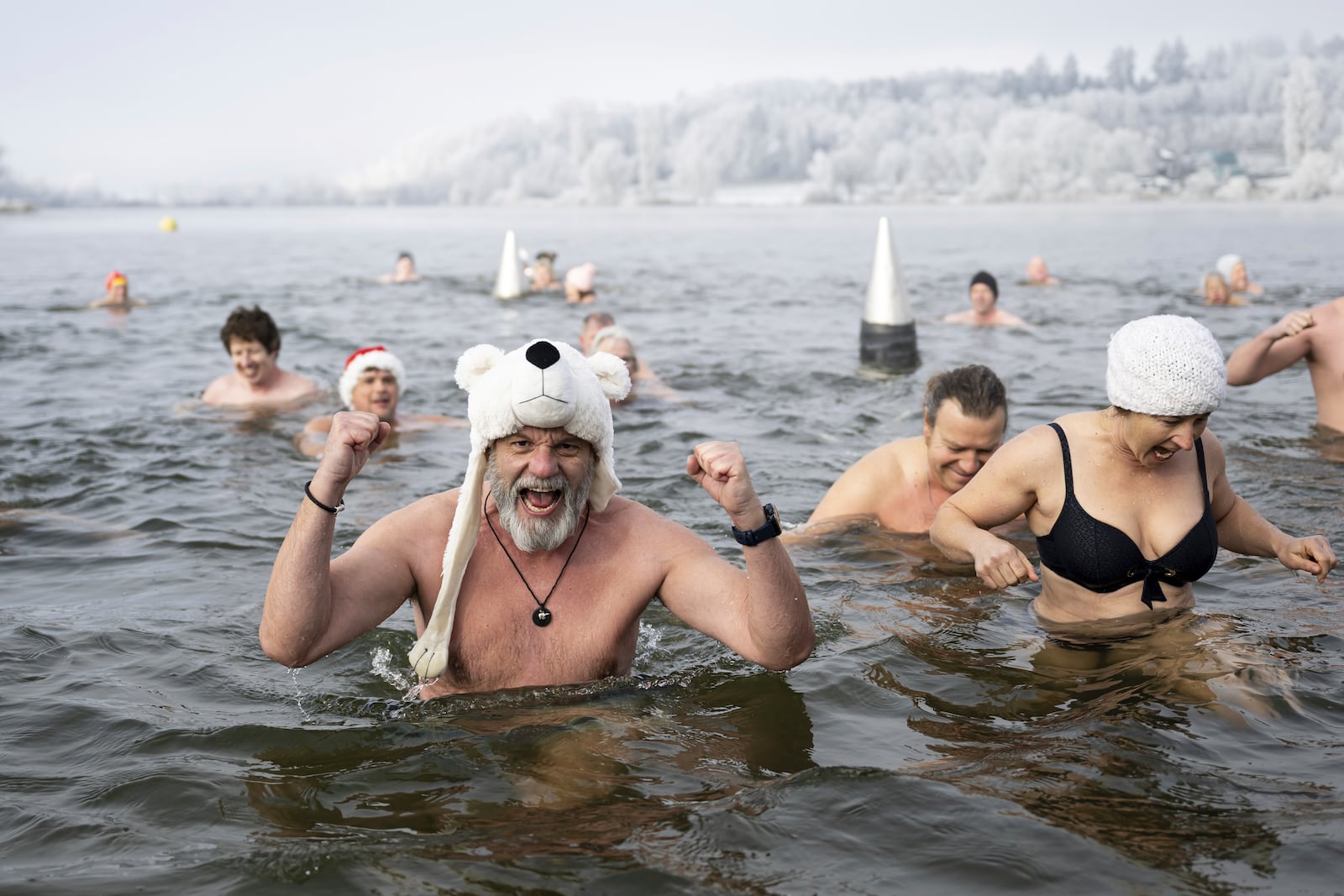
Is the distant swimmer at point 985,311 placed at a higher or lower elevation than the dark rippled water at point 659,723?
higher

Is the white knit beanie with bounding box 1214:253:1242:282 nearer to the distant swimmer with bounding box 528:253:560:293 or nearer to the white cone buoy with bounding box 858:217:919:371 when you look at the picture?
the white cone buoy with bounding box 858:217:919:371

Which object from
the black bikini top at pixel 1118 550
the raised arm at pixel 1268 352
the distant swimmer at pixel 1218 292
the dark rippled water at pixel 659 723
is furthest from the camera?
the distant swimmer at pixel 1218 292

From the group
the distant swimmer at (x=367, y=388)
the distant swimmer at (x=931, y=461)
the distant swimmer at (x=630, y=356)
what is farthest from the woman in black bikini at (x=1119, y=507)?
the distant swimmer at (x=367, y=388)

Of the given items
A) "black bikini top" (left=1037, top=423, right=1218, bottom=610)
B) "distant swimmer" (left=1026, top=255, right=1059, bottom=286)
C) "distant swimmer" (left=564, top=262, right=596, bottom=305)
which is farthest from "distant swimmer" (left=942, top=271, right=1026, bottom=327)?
"black bikini top" (left=1037, top=423, right=1218, bottom=610)

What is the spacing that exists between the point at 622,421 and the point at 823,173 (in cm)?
17040

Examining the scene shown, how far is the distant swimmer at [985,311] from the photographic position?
1723 centimetres

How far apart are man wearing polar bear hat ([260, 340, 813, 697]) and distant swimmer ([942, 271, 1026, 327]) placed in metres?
13.5

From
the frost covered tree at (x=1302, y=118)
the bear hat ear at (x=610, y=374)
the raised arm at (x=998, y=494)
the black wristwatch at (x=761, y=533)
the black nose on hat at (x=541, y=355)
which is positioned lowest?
the raised arm at (x=998, y=494)

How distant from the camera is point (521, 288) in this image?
22.2 meters

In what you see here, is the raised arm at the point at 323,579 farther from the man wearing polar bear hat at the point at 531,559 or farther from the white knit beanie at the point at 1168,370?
the white knit beanie at the point at 1168,370

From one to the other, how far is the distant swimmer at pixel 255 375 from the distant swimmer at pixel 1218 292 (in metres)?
13.8

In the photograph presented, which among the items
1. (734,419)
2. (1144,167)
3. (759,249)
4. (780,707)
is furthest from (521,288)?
(1144,167)

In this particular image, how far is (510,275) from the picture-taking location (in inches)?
867

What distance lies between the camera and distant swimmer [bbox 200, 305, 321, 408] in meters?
11.0
